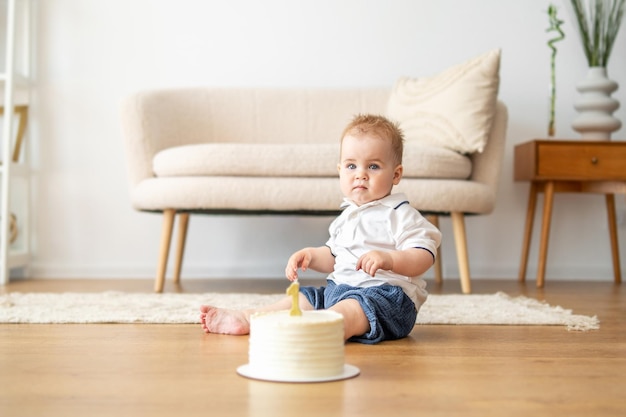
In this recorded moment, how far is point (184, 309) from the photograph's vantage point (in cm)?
189

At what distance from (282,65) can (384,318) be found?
2052 mm

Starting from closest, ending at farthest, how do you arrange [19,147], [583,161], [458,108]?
[458,108]
[583,161]
[19,147]

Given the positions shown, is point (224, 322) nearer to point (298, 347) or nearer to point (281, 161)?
point (298, 347)

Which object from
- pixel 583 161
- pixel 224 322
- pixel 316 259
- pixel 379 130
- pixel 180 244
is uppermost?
pixel 379 130

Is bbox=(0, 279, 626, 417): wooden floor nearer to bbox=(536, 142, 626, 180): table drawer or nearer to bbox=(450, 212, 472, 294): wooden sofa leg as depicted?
bbox=(450, 212, 472, 294): wooden sofa leg

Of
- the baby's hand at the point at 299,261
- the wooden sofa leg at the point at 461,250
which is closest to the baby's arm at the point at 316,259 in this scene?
the baby's hand at the point at 299,261

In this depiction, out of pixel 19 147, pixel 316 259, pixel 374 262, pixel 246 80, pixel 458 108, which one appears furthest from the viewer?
pixel 246 80

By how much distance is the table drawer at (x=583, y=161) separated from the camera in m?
2.89

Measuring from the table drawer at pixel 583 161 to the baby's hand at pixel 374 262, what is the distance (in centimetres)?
171

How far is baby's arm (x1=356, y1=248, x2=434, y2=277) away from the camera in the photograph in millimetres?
1342

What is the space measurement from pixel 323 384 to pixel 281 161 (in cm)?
148

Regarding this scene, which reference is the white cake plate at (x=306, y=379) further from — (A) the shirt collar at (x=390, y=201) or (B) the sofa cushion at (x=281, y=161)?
(B) the sofa cushion at (x=281, y=161)

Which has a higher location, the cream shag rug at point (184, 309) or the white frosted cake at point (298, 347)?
the white frosted cake at point (298, 347)

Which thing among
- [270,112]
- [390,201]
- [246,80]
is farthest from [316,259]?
[246,80]
